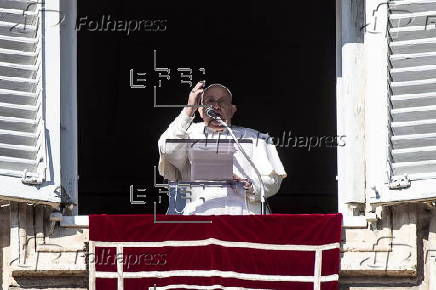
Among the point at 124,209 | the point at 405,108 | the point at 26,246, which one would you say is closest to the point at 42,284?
the point at 26,246

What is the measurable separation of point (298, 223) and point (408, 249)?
610 mm

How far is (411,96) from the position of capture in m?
15.2

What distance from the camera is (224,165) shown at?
50.1 ft

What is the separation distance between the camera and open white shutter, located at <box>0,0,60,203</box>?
15.0m

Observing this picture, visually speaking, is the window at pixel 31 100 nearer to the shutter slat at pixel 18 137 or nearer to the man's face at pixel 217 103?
the shutter slat at pixel 18 137

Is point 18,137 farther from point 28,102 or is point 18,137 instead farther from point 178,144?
point 178,144

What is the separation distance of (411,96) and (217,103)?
49.1 inches

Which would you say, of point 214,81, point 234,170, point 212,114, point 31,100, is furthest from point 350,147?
point 214,81

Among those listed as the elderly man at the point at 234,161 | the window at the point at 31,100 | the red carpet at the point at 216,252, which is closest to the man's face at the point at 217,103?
the elderly man at the point at 234,161

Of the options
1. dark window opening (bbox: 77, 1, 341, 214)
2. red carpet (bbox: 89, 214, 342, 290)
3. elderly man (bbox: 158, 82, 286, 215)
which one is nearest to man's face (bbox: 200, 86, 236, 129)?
elderly man (bbox: 158, 82, 286, 215)

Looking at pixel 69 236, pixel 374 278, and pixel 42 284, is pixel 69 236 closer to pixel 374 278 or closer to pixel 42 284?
pixel 42 284

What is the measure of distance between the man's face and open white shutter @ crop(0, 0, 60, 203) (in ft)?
3.31

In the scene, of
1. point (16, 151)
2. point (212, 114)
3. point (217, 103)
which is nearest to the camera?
point (16, 151)

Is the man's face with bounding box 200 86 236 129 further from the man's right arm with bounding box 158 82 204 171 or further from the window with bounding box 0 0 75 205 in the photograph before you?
the window with bounding box 0 0 75 205
